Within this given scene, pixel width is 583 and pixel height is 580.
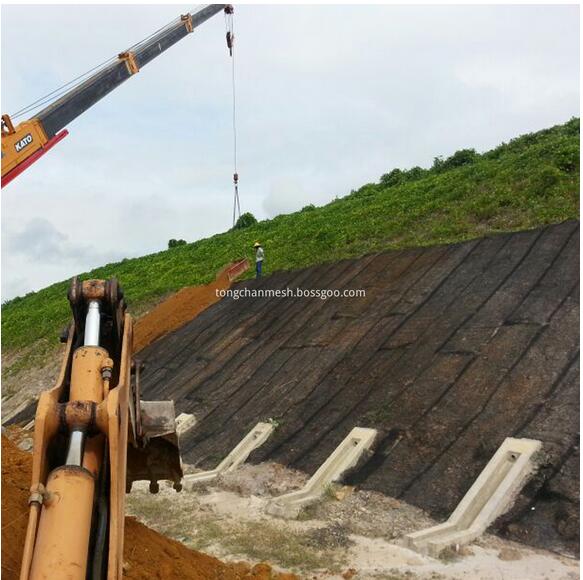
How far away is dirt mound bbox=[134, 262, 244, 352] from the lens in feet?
68.9

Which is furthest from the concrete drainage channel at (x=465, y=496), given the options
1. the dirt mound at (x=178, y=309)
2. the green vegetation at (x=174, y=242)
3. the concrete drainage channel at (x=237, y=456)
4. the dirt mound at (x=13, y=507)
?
the green vegetation at (x=174, y=242)

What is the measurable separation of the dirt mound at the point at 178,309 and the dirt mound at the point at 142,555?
14.8 metres

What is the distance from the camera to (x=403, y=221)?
19.8m

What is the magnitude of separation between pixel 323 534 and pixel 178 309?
16.0 meters

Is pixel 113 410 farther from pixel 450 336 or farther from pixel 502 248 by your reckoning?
pixel 502 248

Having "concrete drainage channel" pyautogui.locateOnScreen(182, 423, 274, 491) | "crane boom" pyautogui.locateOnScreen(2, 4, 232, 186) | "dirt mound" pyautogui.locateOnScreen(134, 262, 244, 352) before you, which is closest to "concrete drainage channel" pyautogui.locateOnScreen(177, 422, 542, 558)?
"concrete drainage channel" pyautogui.locateOnScreen(182, 423, 274, 491)

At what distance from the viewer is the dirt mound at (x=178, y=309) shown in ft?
68.9

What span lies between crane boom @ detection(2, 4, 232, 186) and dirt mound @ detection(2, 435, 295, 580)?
20.9ft

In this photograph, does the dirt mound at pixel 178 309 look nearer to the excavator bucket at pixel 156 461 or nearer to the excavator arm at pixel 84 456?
the excavator bucket at pixel 156 461

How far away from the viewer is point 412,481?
25.7 ft

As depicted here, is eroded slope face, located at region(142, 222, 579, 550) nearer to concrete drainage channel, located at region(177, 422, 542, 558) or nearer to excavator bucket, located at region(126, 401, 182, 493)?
concrete drainage channel, located at region(177, 422, 542, 558)

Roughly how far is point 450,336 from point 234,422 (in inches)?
188

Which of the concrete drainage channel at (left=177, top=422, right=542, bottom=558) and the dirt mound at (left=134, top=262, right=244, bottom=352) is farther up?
the dirt mound at (left=134, top=262, right=244, bottom=352)

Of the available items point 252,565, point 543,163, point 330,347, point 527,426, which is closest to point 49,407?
point 252,565
